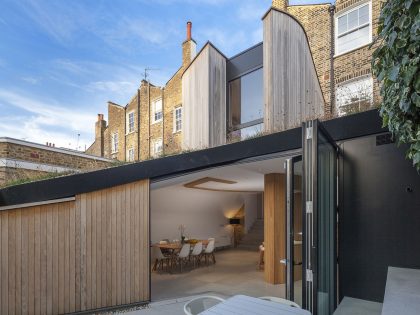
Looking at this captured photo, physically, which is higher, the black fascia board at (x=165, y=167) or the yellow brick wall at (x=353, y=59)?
the yellow brick wall at (x=353, y=59)

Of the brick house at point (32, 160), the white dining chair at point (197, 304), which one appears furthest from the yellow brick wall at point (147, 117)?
the white dining chair at point (197, 304)

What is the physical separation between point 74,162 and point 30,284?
207 inches

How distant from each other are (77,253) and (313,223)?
13.3 ft

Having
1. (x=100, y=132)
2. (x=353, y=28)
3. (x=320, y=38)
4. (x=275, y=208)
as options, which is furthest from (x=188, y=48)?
(x=275, y=208)

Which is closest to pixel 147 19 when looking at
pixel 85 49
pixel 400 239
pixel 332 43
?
pixel 85 49

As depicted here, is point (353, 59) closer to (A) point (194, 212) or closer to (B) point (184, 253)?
(A) point (194, 212)

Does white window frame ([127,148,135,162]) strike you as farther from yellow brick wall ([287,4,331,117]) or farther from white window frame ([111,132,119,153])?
yellow brick wall ([287,4,331,117])

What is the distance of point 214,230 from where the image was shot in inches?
496

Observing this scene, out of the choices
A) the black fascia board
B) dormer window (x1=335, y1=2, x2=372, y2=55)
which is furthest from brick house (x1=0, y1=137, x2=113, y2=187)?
dormer window (x1=335, y1=2, x2=372, y2=55)

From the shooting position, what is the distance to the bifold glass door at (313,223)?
118 inches

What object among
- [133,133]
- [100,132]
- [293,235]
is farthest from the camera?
[100,132]

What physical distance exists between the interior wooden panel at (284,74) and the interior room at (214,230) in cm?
129

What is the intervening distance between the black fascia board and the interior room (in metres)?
0.29

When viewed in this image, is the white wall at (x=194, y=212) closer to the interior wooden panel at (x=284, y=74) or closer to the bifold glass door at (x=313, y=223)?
the interior wooden panel at (x=284, y=74)
